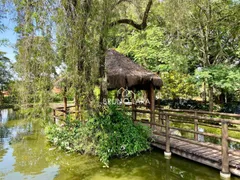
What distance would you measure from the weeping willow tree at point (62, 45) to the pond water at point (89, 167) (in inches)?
47.7

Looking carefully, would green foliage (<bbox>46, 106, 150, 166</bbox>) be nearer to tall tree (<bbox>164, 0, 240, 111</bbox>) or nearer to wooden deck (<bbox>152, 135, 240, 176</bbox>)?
wooden deck (<bbox>152, 135, 240, 176</bbox>)

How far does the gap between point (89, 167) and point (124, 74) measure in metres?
3.10

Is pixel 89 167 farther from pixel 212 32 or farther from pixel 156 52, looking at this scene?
pixel 212 32

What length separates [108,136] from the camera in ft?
19.1

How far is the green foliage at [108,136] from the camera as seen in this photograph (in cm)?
578

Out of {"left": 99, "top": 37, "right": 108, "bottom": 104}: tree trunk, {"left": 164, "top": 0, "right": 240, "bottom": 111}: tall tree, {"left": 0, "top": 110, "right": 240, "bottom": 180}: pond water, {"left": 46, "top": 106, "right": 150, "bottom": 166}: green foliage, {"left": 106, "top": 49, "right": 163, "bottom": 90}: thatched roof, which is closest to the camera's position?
{"left": 0, "top": 110, "right": 240, "bottom": 180}: pond water

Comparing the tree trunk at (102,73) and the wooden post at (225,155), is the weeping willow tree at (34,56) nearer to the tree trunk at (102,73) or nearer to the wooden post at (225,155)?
the tree trunk at (102,73)

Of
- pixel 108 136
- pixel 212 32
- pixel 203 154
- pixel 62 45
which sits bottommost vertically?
pixel 203 154

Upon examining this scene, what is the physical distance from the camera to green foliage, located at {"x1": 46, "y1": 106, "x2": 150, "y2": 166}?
5781 mm

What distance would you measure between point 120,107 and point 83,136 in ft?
4.98

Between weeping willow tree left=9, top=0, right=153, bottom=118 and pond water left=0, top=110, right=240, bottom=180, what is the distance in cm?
121

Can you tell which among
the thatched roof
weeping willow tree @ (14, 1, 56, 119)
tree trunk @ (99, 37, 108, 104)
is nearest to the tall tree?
the thatched roof

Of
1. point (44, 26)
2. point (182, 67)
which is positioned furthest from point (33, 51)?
point (182, 67)

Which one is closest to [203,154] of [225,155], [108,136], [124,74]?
[225,155]
